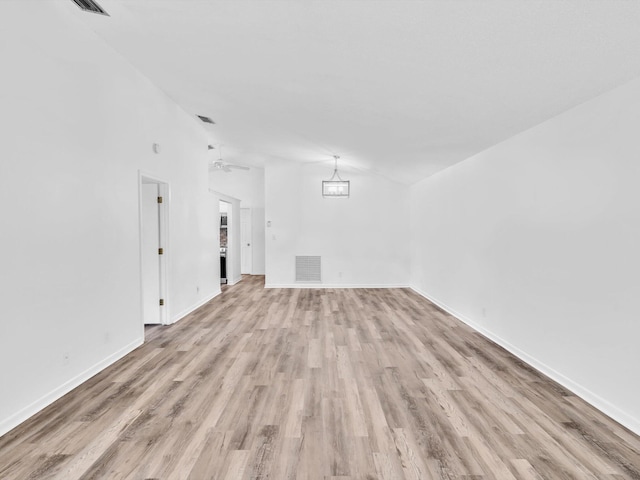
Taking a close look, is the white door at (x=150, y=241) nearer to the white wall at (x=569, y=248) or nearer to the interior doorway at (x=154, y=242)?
the interior doorway at (x=154, y=242)

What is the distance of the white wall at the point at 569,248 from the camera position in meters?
2.41

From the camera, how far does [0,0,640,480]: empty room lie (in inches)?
83.1

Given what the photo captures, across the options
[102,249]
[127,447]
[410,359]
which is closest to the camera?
[127,447]

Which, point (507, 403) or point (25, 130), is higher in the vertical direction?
point (25, 130)

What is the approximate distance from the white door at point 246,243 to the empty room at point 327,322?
5.13m

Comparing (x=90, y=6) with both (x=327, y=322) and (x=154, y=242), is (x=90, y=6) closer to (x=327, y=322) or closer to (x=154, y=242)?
(x=154, y=242)

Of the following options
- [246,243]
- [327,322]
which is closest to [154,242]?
[327,322]

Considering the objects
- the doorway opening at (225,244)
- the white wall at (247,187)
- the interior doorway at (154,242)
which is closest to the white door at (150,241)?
the interior doorway at (154,242)

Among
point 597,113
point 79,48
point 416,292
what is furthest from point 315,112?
point 416,292

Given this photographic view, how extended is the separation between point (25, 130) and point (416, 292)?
7021mm

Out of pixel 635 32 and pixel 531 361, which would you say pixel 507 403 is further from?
pixel 635 32

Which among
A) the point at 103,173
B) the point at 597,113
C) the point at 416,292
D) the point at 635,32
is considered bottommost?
the point at 416,292

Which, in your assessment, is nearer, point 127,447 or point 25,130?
point 127,447

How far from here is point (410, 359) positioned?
363cm
